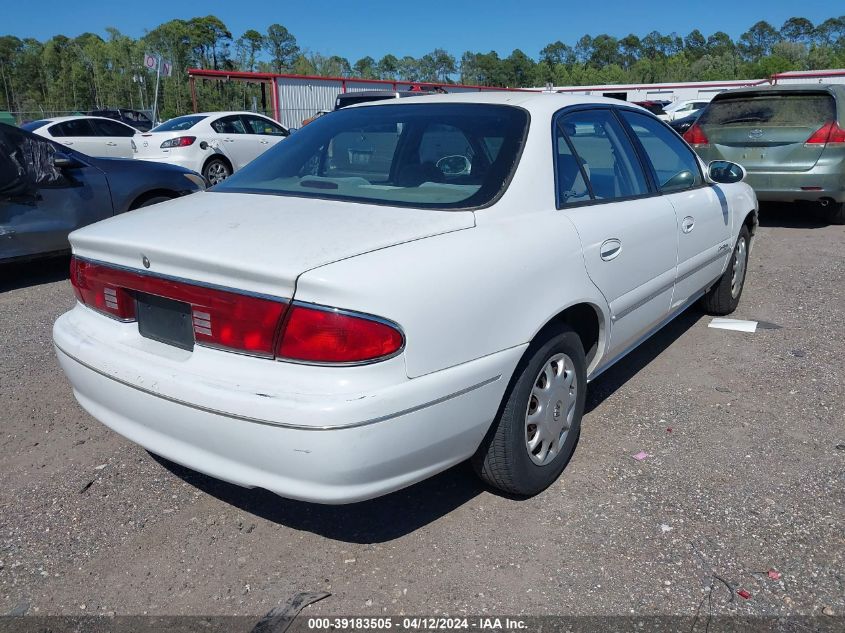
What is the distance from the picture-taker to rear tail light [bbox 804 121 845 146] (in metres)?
7.93

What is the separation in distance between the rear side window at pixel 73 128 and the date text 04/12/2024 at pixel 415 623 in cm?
1540

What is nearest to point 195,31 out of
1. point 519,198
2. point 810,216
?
point 810,216

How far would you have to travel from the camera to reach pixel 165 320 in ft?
8.14

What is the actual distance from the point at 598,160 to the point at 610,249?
1.75 feet

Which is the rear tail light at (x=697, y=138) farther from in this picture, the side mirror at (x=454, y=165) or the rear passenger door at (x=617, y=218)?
the side mirror at (x=454, y=165)

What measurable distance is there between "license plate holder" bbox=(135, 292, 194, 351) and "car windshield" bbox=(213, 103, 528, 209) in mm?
762

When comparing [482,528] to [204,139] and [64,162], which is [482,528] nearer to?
[64,162]

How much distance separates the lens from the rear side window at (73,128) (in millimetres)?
15000

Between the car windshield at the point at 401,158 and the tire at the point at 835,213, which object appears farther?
the tire at the point at 835,213

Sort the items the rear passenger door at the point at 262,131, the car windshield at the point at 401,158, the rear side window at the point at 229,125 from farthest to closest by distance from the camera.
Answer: the rear passenger door at the point at 262,131 < the rear side window at the point at 229,125 < the car windshield at the point at 401,158

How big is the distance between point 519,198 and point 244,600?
5.81 feet

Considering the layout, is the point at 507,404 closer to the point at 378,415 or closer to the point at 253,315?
the point at 378,415

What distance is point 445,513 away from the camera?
9.53 feet

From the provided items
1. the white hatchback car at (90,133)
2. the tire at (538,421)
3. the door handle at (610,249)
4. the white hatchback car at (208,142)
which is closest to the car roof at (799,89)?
the door handle at (610,249)
